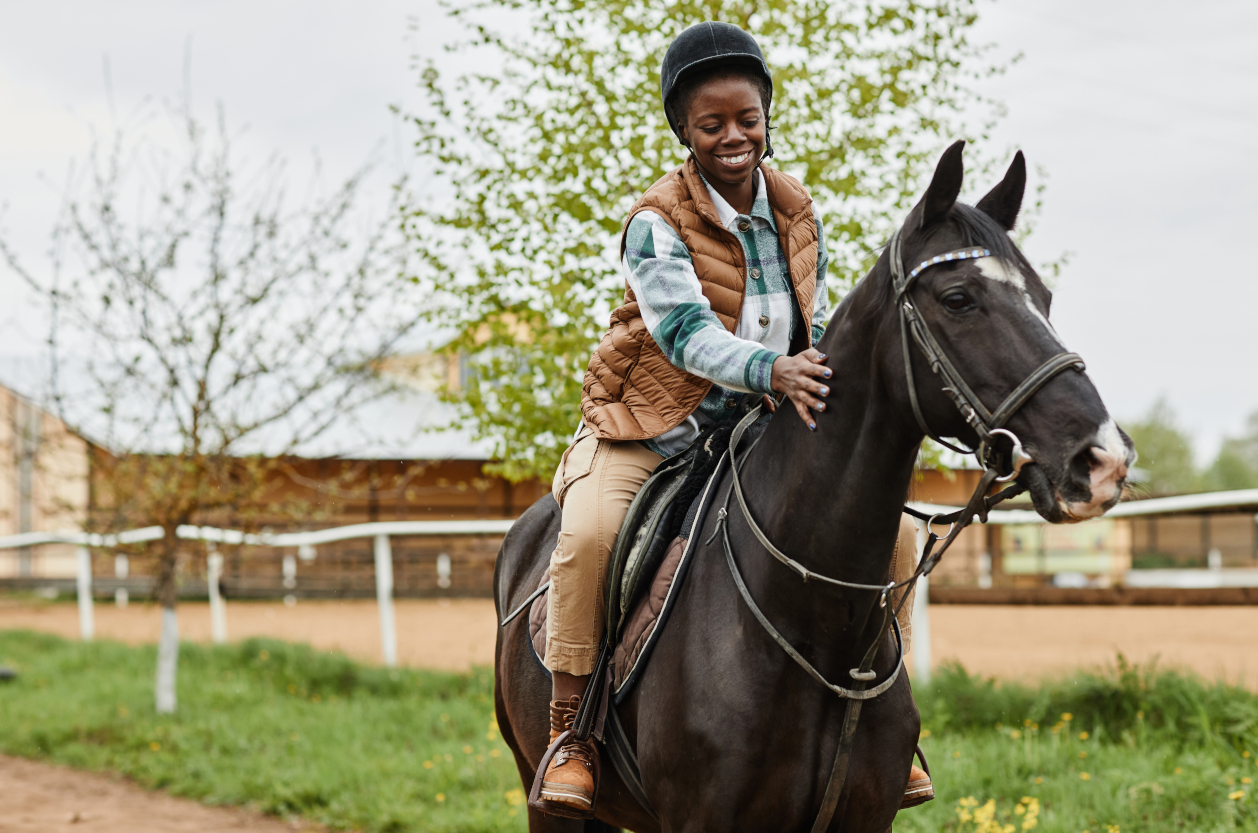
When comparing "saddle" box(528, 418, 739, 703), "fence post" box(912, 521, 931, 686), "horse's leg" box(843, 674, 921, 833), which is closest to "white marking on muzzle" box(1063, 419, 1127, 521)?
"horse's leg" box(843, 674, 921, 833)

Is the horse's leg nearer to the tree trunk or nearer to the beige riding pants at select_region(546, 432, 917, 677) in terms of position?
the beige riding pants at select_region(546, 432, 917, 677)

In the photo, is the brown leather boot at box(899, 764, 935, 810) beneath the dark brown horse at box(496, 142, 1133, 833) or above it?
beneath

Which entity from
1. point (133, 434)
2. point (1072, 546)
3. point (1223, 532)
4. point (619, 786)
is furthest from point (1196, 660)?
point (1223, 532)

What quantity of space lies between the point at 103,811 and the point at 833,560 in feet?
20.3

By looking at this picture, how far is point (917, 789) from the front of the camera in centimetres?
286

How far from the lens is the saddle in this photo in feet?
9.16

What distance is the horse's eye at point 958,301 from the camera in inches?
83.7

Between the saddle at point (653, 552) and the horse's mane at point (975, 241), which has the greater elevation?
the horse's mane at point (975, 241)

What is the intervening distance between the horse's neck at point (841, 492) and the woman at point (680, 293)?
37cm

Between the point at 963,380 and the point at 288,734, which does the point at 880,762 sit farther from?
the point at 288,734

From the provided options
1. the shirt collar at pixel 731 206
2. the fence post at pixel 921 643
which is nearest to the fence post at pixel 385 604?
the fence post at pixel 921 643

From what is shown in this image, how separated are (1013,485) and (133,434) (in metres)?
9.56

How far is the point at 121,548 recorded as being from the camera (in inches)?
393

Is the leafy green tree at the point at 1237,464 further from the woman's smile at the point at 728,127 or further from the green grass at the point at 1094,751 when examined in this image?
the woman's smile at the point at 728,127
